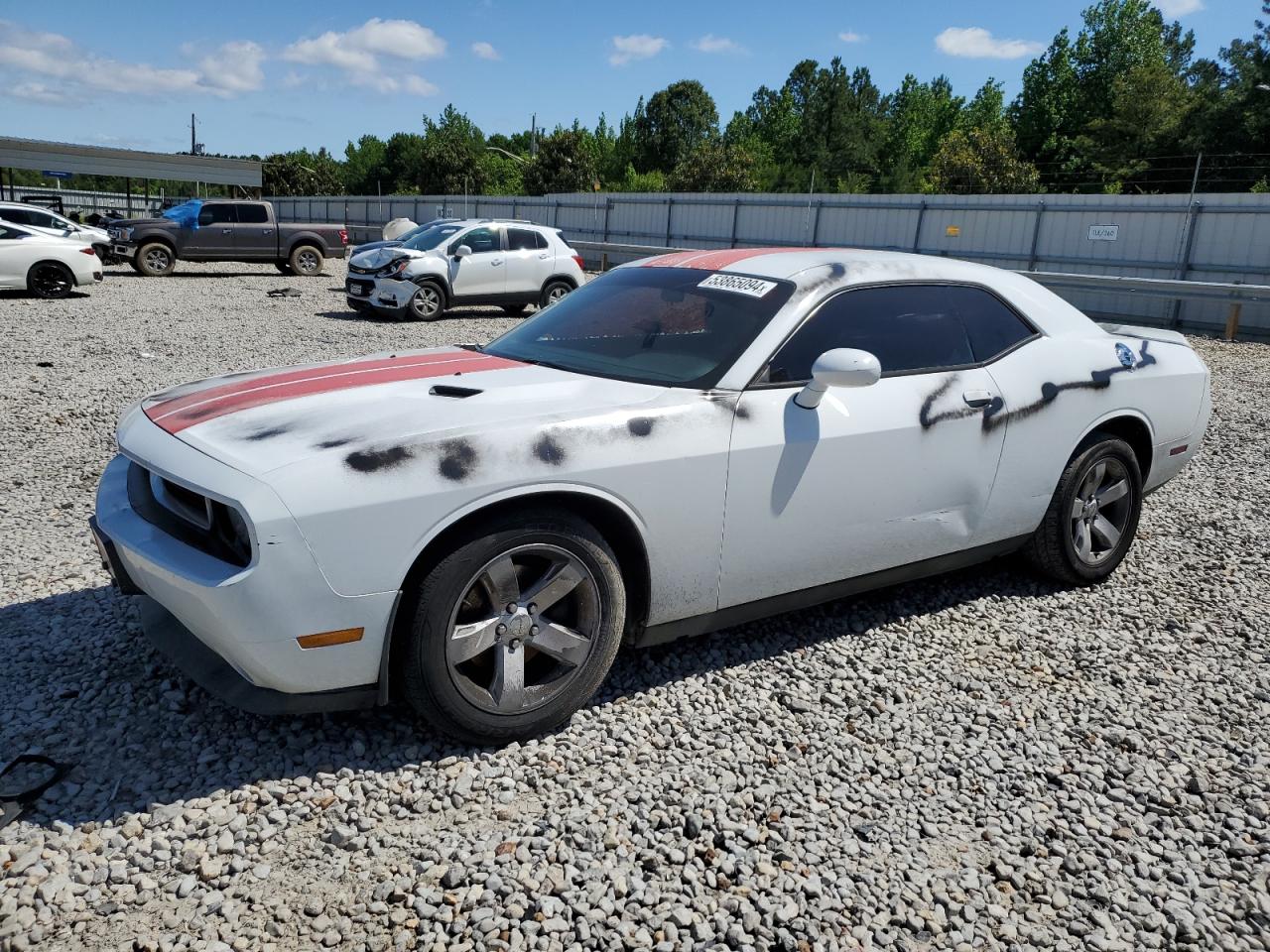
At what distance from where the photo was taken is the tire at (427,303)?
49.6 ft

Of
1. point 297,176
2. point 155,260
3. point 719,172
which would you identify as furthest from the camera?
point 297,176

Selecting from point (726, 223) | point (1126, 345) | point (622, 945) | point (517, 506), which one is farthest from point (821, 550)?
point (726, 223)

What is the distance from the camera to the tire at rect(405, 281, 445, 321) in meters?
15.1

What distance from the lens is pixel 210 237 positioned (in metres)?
22.3

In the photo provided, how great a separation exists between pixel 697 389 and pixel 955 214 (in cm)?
2320

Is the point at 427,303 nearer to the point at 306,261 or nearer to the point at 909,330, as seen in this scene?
the point at 306,261

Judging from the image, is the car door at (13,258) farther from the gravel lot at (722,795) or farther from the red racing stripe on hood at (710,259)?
the red racing stripe on hood at (710,259)

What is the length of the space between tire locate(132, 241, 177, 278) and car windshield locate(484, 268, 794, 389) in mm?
20825

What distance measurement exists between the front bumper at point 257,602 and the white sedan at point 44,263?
15627 millimetres

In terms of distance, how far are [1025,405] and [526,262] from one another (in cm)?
1265

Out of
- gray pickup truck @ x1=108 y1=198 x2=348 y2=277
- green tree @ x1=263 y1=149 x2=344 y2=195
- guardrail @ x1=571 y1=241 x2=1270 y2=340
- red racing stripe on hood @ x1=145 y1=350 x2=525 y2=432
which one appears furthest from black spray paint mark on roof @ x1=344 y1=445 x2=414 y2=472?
green tree @ x1=263 y1=149 x2=344 y2=195

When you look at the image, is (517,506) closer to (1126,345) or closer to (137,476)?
(137,476)

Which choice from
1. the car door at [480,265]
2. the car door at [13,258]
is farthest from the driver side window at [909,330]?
the car door at [13,258]

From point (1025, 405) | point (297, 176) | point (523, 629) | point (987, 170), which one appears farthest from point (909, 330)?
point (297, 176)
